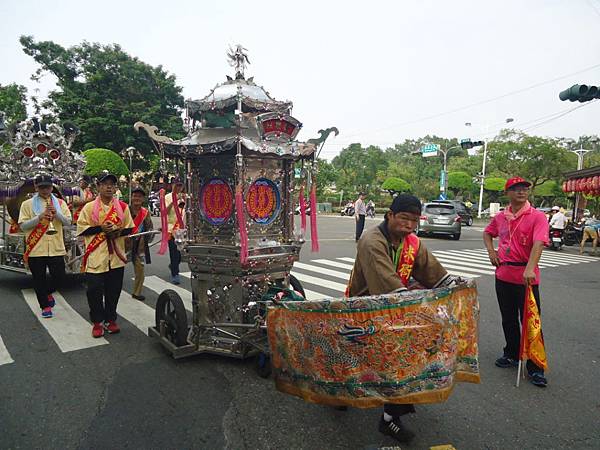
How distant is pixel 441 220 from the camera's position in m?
15.4

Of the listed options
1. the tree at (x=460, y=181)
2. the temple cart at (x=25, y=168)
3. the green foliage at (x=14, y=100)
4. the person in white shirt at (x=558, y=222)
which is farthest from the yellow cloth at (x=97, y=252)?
the tree at (x=460, y=181)

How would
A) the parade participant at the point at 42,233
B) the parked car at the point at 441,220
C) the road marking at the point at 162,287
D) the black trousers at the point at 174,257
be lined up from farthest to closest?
the parked car at the point at 441,220
the black trousers at the point at 174,257
the road marking at the point at 162,287
the parade participant at the point at 42,233

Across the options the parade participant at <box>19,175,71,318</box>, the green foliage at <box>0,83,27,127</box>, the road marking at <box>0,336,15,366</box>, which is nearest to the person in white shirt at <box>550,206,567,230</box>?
the parade participant at <box>19,175,71,318</box>

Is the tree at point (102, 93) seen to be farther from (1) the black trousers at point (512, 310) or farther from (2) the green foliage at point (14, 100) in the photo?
(1) the black trousers at point (512, 310)

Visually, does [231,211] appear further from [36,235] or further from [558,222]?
[558,222]

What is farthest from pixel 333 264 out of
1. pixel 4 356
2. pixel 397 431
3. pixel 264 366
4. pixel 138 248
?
pixel 397 431

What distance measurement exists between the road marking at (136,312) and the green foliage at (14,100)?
25068 mm

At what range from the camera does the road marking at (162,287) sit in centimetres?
597

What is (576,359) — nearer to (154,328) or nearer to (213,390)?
(213,390)

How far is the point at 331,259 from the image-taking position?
994cm

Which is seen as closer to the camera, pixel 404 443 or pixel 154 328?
pixel 404 443

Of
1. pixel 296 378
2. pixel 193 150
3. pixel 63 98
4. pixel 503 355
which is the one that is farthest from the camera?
pixel 63 98

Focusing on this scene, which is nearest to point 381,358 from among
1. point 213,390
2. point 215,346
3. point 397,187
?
point 213,390

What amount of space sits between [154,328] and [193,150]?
198cm
